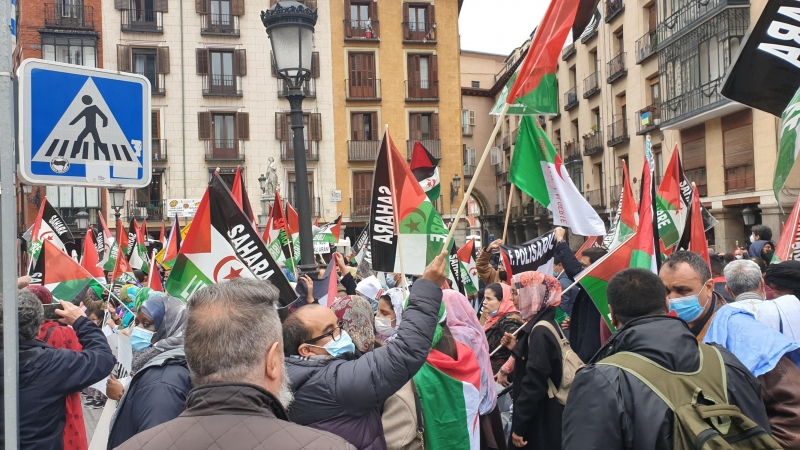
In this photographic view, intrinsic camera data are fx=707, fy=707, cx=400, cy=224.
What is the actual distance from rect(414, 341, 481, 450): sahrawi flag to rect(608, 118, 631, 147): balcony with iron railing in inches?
1002

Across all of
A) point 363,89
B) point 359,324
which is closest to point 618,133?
point 363,89

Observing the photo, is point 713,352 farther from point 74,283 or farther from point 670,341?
point 74,283

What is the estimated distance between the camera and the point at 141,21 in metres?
30.7

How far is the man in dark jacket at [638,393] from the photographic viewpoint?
2.28 metres

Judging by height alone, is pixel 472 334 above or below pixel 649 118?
below

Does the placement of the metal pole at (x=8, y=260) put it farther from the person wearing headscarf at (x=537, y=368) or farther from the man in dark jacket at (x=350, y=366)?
the person wearing headscarf at (x=537, y=368)

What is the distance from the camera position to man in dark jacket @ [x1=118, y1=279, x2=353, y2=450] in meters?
1.65

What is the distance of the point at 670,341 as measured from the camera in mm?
2439

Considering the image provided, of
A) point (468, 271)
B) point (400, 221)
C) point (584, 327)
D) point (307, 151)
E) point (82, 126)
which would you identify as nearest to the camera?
point (82, 126)

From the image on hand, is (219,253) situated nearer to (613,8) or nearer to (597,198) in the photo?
(613,8)

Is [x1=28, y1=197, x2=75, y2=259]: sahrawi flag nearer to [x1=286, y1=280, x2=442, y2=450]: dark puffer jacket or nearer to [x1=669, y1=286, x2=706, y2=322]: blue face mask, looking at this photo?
[x1=286, y1=280, x2=442, y2=450]: dark puffer jacket

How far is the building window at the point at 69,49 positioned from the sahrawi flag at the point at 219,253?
2841 cm

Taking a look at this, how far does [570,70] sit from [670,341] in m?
33.4

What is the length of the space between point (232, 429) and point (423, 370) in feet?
6.95
